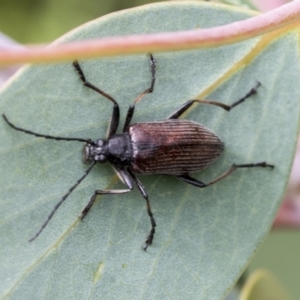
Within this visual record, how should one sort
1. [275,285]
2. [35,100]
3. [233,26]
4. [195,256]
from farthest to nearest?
1. [275,285]
2. [195,256]
3. [35,100]
4. [233,26]

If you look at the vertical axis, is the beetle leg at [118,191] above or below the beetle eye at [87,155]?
below

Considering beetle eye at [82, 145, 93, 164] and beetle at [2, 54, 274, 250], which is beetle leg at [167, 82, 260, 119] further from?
beetle eye at [82, 145, 93, 164]

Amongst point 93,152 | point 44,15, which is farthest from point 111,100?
point 44,15

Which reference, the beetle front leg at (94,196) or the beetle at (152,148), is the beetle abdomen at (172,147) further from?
the beetle front leg at (94,196)

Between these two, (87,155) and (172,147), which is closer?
(87,155)

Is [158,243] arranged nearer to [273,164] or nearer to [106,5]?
[273,164]

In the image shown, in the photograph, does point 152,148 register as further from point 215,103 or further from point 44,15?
point 44,15

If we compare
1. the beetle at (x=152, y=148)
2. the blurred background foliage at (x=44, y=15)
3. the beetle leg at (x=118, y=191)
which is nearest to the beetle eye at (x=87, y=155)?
the beetle at (x=152, y=148)

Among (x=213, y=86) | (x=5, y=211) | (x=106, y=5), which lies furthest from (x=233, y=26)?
(x=106, y=5)
